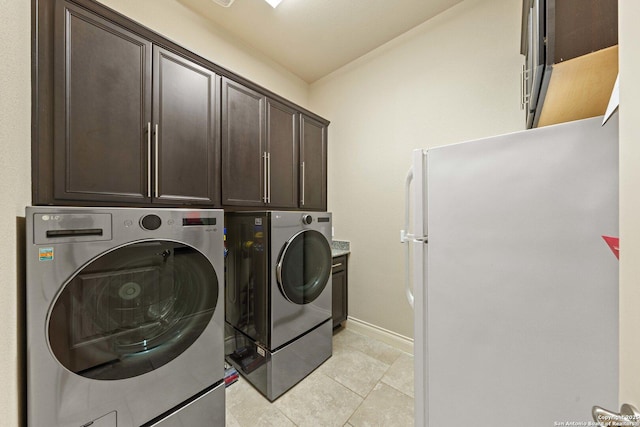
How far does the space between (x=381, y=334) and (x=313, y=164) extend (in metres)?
1.77

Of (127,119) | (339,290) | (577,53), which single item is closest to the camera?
(577,53)

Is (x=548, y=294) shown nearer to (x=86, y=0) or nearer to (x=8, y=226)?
(x=8, y=226)

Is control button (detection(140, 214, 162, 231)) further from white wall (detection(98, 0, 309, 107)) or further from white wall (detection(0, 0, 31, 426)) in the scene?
white wall (detection(98, 0, 309, 107))

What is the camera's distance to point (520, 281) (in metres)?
0.73

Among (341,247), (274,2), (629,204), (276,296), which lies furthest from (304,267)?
(274,2)

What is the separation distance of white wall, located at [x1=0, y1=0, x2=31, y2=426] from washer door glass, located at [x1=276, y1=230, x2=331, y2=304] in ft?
3.45

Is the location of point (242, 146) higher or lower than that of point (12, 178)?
higher

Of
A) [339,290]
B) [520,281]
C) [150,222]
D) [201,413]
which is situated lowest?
[201,413]

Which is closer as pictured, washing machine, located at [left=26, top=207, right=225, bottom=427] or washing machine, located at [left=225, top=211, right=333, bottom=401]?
washing machine, located at [left=26, top=207, right=225, bottom=427]

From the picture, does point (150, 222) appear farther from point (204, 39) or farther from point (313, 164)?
point (204, 39)

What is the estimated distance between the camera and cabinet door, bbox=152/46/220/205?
3.97ft

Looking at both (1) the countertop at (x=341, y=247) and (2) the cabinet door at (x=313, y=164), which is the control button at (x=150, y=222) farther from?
(1) the countertop at (x=341, y=247)

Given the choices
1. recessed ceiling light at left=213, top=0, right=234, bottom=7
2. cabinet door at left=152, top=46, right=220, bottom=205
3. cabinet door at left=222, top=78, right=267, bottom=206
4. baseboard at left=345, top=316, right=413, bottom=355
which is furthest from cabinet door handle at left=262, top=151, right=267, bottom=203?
baseboard at left=345, top=316, right=413, bottom=355

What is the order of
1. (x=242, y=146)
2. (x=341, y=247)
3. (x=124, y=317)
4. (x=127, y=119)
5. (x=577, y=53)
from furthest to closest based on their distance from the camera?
(x=341, y=247) < (x=242, y=146) < (x=127, y=119) < (x=124, y=317) < (x=577, y=53)
